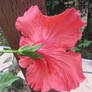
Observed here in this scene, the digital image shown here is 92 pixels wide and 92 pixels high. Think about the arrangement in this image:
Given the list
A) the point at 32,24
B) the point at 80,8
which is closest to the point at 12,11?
Answer: the point at 32,24

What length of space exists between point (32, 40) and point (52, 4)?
104cm

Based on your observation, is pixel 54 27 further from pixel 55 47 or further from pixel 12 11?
pixel 12 11

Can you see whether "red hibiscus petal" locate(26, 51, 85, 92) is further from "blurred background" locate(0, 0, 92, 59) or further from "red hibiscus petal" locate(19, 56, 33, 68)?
"blurred background" locate(0, 0, 92, 59)

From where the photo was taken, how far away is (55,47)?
0.86 feet

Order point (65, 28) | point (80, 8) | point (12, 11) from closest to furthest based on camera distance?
point (65, 28) → point (12, 11) → point (80, 8)

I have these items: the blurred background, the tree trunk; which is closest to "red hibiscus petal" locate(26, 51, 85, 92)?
the tree trunk

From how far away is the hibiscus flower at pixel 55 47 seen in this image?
0.23 m

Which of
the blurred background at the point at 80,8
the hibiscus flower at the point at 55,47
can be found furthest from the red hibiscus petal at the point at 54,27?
the blurred background at the point at 80,8

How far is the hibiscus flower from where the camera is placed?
234mm

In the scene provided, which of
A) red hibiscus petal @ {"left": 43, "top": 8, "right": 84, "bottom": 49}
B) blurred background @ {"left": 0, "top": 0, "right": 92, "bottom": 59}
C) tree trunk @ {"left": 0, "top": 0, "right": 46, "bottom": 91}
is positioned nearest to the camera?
red hibiscus petal @ {"left": 43, "top": 8, "right": 84, "bottom": 49}

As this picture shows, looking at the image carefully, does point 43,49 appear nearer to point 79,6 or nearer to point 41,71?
point 41,71

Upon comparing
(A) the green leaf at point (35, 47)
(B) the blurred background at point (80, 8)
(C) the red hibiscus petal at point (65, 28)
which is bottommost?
(B) the blurred background at point (80, 8)

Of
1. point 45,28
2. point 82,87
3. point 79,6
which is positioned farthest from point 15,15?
point 79,6

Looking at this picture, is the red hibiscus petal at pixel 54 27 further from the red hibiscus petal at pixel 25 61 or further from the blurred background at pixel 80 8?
the blurred background at pixel 80 8
